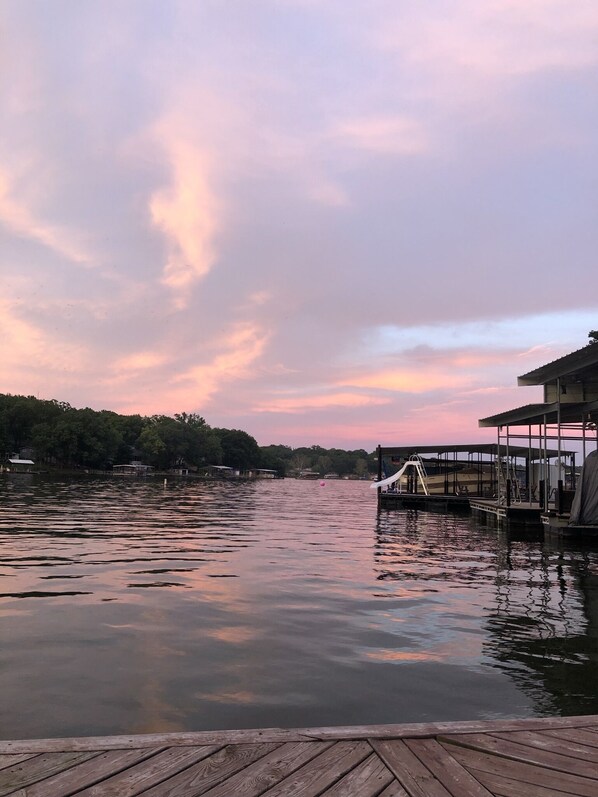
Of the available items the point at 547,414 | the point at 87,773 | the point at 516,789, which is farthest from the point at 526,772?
the point at 547,414

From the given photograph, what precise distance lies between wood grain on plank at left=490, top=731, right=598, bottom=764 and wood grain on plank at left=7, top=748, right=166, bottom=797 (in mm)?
2489

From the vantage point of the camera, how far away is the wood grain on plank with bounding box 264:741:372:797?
11.5 ft

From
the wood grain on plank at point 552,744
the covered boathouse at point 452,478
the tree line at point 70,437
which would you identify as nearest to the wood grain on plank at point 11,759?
the wood grain on plank at point 552,744

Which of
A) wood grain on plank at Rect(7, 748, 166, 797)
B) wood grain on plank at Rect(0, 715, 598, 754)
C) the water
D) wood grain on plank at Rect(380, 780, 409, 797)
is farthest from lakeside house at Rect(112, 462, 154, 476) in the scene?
wood grain on plank at Rect(380, 780, 409, 797)

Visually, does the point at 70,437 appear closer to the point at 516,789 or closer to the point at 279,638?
the point at 279,638

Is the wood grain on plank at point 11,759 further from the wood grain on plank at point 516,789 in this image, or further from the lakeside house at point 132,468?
the lakeside house at point 132,468

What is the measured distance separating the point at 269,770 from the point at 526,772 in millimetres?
1602

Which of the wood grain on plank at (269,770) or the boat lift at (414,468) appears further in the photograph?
the boat lift at (414,468)

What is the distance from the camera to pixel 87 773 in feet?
11.8

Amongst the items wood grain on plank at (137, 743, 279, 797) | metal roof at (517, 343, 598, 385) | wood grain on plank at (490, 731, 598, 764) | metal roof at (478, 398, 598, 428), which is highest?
metal roof at (517, 343, 598, 385)

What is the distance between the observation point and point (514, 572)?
1672 centimetres

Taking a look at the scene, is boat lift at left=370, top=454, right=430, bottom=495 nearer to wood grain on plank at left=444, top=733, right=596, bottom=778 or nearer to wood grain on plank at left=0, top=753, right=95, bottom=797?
wood grain on plank at left=444, top=733, right=596, bottom=778

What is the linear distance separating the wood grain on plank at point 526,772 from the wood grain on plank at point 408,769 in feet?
0.99

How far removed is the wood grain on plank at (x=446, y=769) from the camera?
11.5 feet
